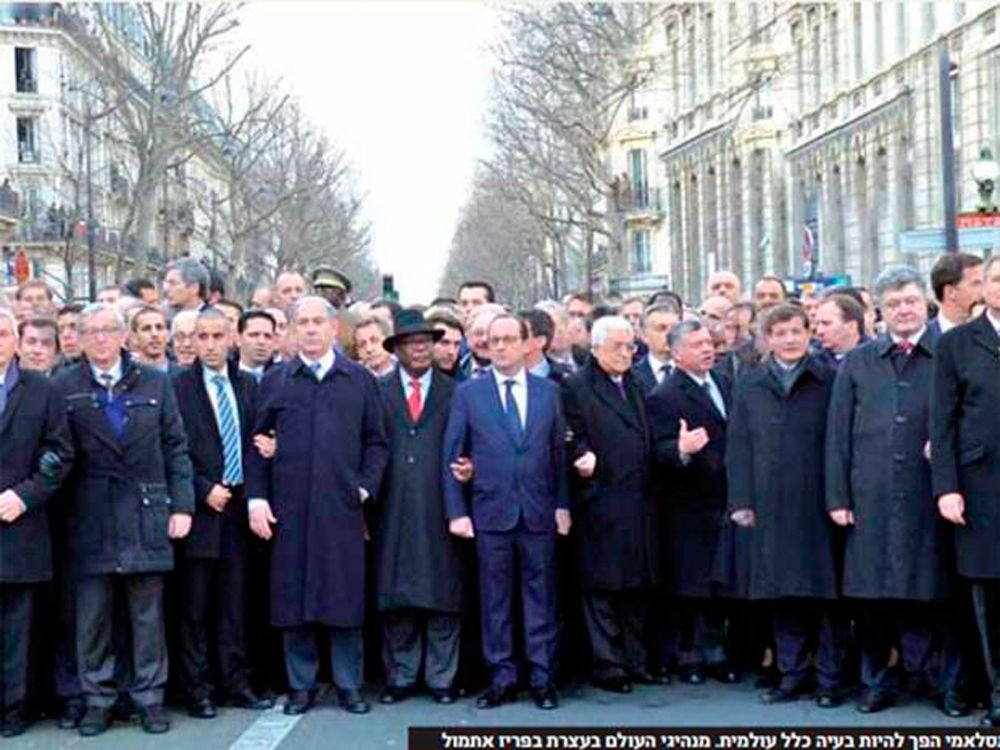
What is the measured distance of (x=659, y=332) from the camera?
Result: 34.8 feet

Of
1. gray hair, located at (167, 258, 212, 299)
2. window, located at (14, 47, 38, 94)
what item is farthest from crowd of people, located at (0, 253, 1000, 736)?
window, located at (14, 47, 38, 94)

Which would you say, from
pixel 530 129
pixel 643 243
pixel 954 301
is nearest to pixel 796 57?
pixel 530 129

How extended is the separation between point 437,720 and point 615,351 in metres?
2.34

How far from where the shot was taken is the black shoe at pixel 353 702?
931 cm

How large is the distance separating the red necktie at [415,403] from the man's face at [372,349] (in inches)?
24.7

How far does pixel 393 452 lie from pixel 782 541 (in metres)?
2.28

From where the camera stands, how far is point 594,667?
973cm

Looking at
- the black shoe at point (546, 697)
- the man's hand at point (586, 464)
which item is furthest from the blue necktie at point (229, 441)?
the black shoe at point (546, 697)

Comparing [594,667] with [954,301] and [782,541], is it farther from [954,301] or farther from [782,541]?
[954,301]

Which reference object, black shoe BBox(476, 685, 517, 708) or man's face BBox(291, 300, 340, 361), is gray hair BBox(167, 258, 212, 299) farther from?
black shoe BBox(476, 685, 517, 708)

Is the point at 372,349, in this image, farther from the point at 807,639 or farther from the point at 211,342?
the point at 807,639

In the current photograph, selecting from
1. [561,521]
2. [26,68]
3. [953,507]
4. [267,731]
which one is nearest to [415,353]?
[561,521]

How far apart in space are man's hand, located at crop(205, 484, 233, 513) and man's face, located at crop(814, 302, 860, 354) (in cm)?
366

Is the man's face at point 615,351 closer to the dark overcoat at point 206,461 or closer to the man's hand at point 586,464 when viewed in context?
the man's hand at point 586,464
